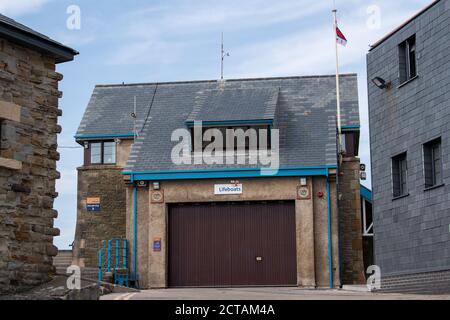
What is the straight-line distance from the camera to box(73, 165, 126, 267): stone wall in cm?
3102

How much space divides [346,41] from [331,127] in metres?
3.49

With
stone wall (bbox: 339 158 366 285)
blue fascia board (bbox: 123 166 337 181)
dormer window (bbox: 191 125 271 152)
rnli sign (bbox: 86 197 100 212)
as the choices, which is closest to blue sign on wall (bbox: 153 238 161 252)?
blue fascia board (bbox: 123 166 337 181)

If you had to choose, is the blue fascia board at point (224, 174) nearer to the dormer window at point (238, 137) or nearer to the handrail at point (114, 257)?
the dormer window at point (238, 137)

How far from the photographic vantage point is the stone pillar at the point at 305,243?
2652 cm

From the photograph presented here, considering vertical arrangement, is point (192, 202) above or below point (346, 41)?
below

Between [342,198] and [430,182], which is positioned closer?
[430,182]

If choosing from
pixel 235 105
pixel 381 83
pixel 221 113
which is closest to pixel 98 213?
pixel 221 113

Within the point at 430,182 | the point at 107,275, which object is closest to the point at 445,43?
the point at 430,182

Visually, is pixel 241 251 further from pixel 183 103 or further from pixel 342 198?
pixel 183 103

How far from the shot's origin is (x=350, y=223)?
98.0 feet

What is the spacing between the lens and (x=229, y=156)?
28.2 meters

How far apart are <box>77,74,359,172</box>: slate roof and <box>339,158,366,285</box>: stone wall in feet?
5.71
